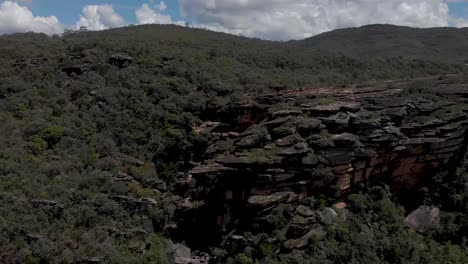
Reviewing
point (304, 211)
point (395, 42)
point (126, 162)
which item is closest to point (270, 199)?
point (304, 211)

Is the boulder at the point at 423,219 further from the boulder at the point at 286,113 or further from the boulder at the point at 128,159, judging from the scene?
the boulder at the point at 128,159

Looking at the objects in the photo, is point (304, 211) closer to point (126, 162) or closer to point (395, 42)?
point (126, 162)

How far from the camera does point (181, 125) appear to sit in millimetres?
37938

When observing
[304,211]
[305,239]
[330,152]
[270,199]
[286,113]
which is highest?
[286,113]

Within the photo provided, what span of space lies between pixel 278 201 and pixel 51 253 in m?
11.3

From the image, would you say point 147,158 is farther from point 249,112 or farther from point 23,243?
point 23,243

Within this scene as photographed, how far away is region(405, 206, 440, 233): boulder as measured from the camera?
2577 centimetres

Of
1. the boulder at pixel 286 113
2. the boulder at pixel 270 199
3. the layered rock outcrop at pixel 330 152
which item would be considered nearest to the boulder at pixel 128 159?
the layered rock outcrop at pixel 330 152

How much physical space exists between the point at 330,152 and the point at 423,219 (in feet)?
19.9

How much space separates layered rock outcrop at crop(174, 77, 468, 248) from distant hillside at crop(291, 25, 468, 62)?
4514cm

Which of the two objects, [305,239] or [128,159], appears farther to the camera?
[128,159]

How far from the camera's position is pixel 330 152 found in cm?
2664

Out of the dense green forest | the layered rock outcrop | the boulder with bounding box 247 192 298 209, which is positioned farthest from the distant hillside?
the boulder with bounding box 247 192 298 209

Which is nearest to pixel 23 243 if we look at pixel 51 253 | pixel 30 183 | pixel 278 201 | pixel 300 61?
pixel 51 253
